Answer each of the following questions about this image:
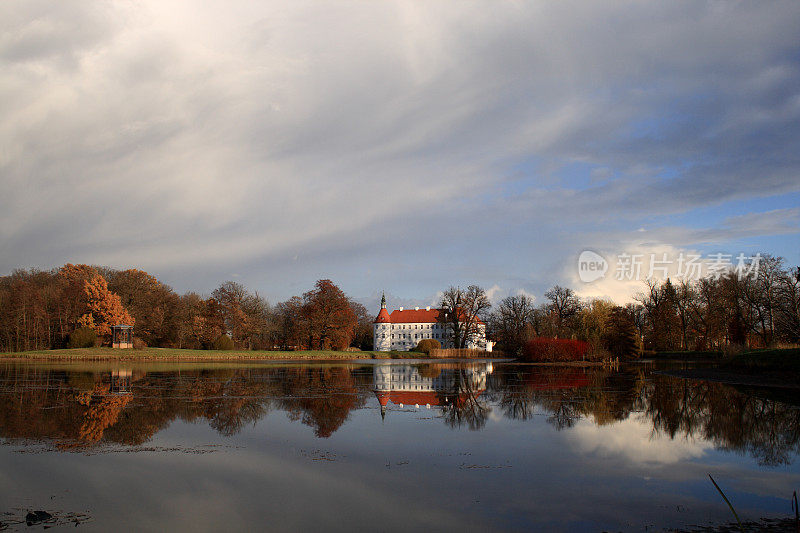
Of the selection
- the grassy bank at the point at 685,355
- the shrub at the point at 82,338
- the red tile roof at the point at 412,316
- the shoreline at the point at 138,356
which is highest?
the red tile roof at the point at 412,316

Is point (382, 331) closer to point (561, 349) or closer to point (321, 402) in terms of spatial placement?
point (561, 349)

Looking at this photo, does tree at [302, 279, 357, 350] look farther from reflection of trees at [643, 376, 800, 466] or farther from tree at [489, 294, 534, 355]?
reflection of trees at [643, 376, 800, 466]

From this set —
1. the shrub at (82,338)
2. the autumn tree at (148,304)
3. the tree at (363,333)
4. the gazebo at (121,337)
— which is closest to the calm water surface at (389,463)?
the gazebo at (121,337)

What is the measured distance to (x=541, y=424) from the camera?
1475cm

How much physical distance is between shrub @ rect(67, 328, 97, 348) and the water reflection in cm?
3702

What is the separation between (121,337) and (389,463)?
59.4 m

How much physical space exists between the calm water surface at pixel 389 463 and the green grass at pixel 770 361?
1101 cm

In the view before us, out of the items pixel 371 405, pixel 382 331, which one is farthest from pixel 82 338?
pixel 382 331

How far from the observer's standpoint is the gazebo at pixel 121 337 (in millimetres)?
59688

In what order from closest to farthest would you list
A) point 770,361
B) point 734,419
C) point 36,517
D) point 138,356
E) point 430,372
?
point 36,517 → point 734,419 → point 770,361 → point 430,372 → point 138,356

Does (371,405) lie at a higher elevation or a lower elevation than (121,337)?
lower

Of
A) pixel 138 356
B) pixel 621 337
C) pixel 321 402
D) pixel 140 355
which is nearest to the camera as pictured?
pixel 321 402

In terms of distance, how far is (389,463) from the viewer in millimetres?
10219

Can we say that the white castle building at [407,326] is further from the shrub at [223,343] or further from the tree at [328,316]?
the shrub at [223,343]
